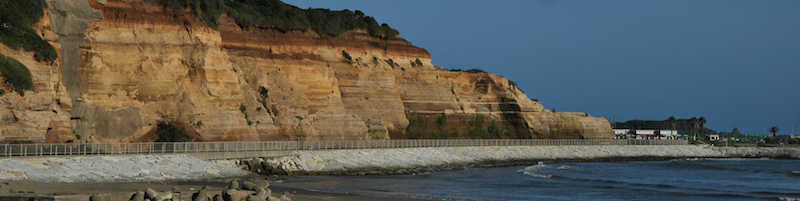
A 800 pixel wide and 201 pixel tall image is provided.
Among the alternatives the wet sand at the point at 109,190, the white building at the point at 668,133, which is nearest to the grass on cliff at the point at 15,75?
the wet sand at the point at 109,190

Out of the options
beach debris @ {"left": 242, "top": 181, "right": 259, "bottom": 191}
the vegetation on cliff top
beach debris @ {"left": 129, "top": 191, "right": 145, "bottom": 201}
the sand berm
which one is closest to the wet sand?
beach debris @ {"left": 129, "top": 191, "right": 145, "bottom": 201}

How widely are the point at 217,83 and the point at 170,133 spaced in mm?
5360

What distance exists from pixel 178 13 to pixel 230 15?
997 cm

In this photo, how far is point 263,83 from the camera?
2554 inches

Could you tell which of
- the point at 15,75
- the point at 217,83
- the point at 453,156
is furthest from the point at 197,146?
the point at 453,156

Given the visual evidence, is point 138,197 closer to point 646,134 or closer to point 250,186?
point 250,186

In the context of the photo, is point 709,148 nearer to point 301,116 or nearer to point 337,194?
point 301,116

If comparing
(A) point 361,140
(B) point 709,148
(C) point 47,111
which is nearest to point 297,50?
(A) point 361,140

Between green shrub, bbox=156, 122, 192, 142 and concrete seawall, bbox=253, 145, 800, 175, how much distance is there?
4353 millimetres

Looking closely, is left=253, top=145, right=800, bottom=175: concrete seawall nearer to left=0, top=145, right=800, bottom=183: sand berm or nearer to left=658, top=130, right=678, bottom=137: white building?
left=0, top=145, right=800, bottom=183: sand berm

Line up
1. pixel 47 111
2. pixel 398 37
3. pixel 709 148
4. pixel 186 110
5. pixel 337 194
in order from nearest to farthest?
pixel 337 194
pixel 47 111
pixel 186 110
pixel 398 37
pixel 709 148

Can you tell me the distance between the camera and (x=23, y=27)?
43.7 meters

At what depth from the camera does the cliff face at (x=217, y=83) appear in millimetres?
47000

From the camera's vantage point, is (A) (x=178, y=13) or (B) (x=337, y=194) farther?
(A) (x=178, y=13)
